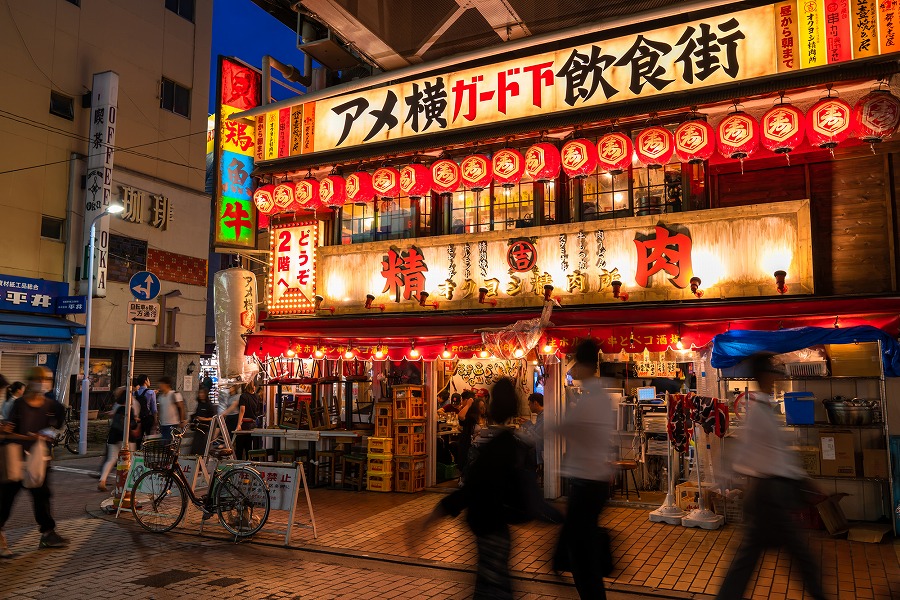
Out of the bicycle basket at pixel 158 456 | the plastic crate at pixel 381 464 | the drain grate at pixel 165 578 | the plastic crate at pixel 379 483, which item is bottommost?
the drain grate at pixel 165 578

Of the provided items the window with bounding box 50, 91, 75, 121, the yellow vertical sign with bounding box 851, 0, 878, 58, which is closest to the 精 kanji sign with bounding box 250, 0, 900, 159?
the yellow vertical sign with bounding box 851, 0, 878, 58

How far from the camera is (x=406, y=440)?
14.2 metres

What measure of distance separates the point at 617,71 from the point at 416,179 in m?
4.45

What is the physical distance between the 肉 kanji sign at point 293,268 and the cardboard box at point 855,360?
36.0ft

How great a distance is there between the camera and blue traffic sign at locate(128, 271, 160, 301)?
1247 cm

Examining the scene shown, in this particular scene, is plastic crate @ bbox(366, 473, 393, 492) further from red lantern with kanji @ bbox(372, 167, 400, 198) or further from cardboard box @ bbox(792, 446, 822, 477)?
cardboard box @ bbox(792, 446, 822, 477)

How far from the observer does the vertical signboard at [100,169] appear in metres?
25.8

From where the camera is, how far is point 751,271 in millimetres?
11789

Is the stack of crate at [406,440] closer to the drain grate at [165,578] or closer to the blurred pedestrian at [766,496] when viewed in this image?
the drain grate at [165,578]

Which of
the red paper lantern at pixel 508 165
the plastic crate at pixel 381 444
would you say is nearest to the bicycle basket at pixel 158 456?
the plastic crate at pixel 381 444

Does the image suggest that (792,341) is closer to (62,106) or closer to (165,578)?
(165,578)

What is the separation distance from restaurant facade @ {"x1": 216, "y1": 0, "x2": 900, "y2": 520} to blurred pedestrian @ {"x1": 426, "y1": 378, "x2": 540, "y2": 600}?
6.59 m

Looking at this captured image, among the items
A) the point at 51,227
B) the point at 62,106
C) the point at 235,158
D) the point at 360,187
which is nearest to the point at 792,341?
the point at 360,187

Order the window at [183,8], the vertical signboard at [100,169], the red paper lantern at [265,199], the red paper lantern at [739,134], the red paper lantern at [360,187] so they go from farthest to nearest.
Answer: the window at [183,8], the vertical signboard at [100,169], the red paper lantern at [265,199], the red paper lantern at [360,187], the red paper lantern at [739,134]
